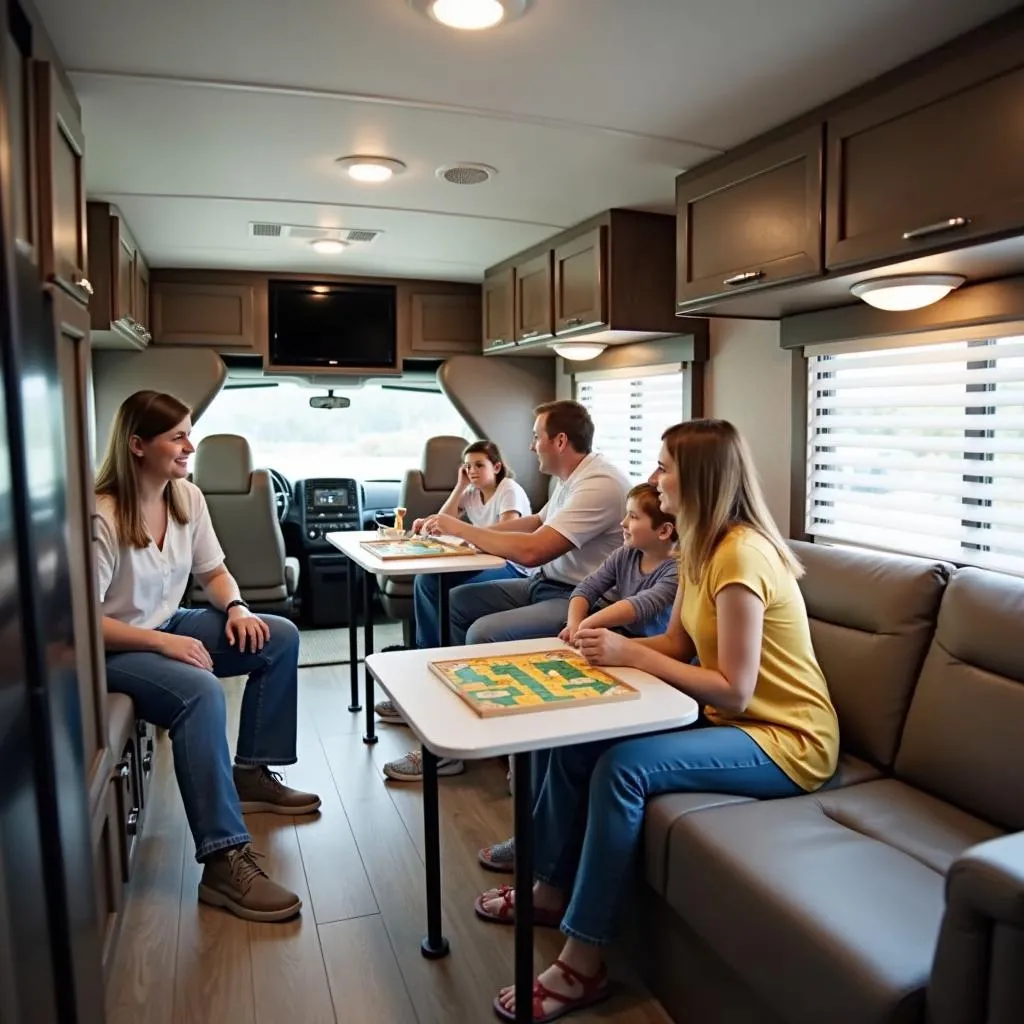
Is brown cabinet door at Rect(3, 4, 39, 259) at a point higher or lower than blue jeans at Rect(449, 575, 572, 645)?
higher

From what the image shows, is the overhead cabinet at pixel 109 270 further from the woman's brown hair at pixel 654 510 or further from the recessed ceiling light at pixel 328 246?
the woman's brown hair at pixel 654 510

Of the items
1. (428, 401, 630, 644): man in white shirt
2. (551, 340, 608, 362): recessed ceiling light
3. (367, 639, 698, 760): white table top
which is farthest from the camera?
(551, 340, 608, 362): recessed ceiling light

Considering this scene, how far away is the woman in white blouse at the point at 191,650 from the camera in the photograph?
2338 millimetres

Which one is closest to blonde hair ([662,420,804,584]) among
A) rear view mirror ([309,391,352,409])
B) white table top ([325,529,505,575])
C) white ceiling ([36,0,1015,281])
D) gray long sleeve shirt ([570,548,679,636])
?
gray long sleeve shirt ([570,548,679,636])

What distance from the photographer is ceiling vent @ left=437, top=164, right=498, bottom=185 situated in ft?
9.27

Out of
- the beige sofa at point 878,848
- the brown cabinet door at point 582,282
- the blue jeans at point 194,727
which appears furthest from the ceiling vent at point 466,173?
the blue jeans at point 194,727

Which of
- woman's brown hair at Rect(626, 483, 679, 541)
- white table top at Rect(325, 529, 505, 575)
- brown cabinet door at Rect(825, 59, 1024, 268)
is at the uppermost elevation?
brown cabinet door at Rect(825, 59, 1024, 268)

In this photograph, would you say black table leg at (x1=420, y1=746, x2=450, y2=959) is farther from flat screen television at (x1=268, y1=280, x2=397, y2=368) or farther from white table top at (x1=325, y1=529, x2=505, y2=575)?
flat screen television at (x1=268, y1=280, x2=397, y2=368)

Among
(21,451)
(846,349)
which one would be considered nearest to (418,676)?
(21,451)

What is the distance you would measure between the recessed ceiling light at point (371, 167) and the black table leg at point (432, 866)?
6.03 feet

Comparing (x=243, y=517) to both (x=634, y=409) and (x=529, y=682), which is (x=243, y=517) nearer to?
(x=634, y=409)

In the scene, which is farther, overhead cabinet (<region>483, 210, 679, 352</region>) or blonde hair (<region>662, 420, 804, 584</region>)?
overhead cabinet (<region>483, 210, 679, 352</region>)

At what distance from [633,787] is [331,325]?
139 inches

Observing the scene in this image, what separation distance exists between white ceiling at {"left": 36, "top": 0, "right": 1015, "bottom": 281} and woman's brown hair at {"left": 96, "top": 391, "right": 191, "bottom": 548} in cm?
79
